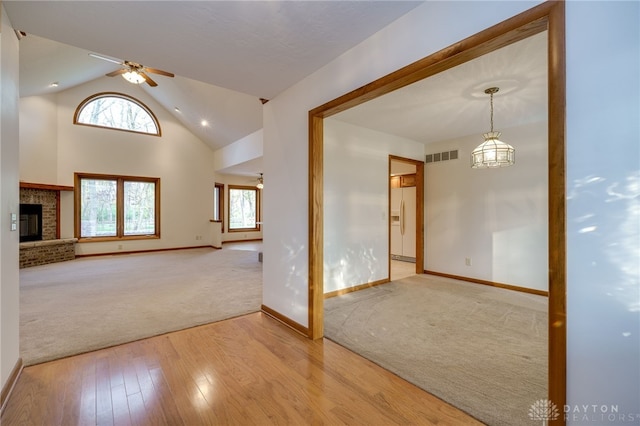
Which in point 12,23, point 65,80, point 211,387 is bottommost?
point 211,387

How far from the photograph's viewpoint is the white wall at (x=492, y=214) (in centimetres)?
390

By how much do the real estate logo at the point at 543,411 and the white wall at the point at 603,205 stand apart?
0.27 ft

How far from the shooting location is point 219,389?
1815mm

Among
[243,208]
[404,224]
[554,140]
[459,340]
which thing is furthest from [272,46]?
[243,208]

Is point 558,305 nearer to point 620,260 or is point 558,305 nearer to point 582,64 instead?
point 620,260

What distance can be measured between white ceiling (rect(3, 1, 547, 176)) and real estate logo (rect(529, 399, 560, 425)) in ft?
7.28

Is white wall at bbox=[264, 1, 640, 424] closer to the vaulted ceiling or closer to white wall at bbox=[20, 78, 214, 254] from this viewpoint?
the vaulted ceiling

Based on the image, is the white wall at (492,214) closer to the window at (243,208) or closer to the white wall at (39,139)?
the window at (243,208)

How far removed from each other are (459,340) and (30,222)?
8.20 meters

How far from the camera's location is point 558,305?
3.74 ft

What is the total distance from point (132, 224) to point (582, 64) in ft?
29.1

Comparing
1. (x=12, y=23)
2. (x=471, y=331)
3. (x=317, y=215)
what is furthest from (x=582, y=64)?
(x=12, y=23)

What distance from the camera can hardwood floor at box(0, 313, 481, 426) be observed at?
1.56 m

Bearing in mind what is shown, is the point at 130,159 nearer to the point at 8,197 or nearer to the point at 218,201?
the point at 218,201
